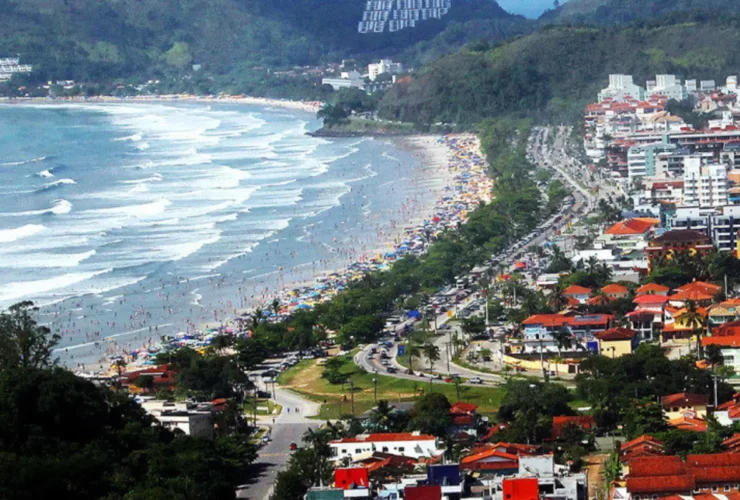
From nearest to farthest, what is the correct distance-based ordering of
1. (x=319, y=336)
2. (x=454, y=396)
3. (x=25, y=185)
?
(x=454, y=396) < (x=319, y=336) < (x=25, y=185)

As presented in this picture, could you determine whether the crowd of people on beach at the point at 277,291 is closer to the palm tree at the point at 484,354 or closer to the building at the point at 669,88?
the palm tree at the point at 484,354

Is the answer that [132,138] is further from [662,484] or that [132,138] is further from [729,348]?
[662,484]

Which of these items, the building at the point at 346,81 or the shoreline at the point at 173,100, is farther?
the building at the point at 346,81

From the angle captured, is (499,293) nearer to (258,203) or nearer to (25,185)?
(258,203)

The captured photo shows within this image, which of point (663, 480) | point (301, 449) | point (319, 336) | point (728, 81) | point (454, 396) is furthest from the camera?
point (728, 81)

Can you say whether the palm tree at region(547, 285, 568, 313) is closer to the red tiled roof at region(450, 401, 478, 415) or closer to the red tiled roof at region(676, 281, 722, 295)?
the red tiled roof at region(676, 281, 722, 295)

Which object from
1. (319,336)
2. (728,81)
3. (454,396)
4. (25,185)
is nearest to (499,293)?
(319,336)

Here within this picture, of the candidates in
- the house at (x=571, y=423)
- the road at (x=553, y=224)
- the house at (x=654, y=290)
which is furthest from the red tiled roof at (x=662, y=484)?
the house at (x=654, y=290)
